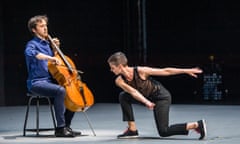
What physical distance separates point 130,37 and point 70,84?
19.3 ft

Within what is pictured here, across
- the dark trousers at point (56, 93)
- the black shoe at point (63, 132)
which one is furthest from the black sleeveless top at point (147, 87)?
the black shoe at point (63, 132)

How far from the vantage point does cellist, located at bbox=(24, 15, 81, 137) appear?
8383 mm

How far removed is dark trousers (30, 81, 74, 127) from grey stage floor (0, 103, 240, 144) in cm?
27

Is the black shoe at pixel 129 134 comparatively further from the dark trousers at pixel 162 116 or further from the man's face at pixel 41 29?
the man's face at pixel 41 29

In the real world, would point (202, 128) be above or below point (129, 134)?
above

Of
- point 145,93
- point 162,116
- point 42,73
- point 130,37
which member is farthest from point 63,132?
point 130,37

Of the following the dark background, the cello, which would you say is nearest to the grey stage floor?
the cello

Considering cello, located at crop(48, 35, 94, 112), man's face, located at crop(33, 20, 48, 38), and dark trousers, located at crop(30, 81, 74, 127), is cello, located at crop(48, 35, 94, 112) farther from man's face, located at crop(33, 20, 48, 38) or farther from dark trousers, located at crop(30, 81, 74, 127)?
man's face, located at crop(33, 20, 48, 38)

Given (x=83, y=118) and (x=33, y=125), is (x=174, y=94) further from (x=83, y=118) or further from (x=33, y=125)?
(x=33, y=125)

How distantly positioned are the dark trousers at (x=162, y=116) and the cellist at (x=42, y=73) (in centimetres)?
74

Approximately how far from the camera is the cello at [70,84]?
826cm

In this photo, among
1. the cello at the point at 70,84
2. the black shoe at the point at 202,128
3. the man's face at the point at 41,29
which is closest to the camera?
the black shoe at the point at 202,128

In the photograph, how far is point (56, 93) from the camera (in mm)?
8328

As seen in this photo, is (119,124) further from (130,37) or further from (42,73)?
(130,37)
